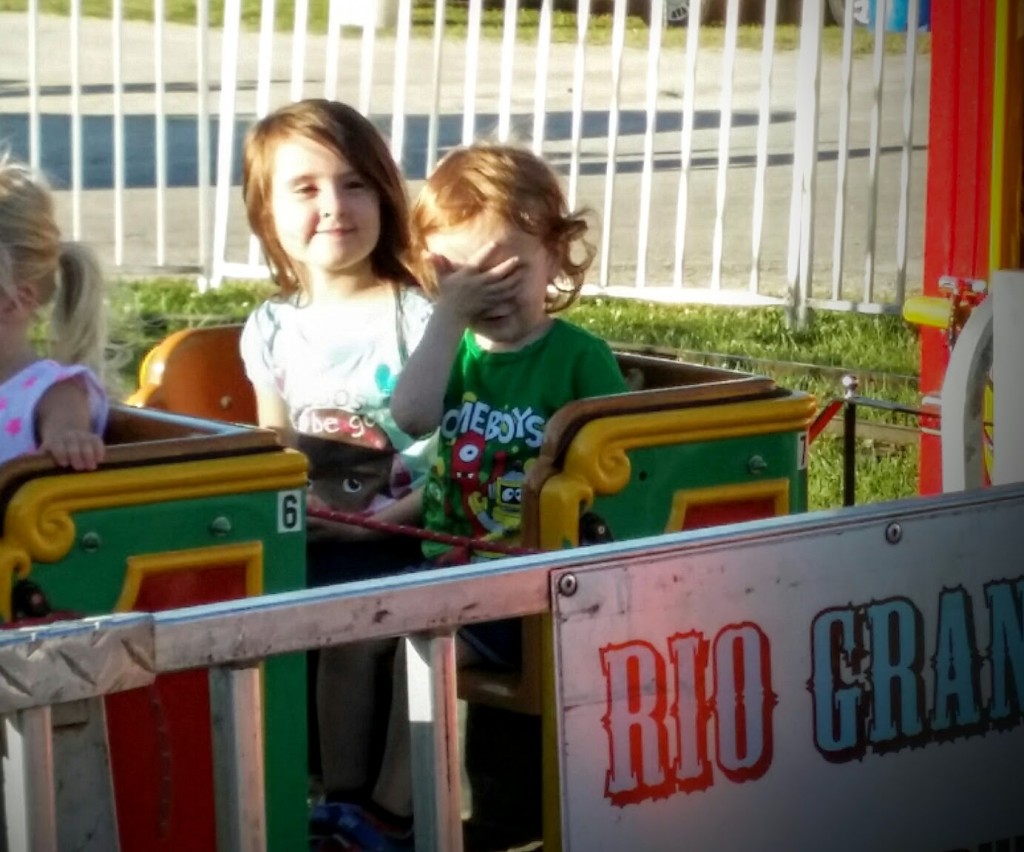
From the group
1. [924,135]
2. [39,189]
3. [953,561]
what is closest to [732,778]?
[953,561]

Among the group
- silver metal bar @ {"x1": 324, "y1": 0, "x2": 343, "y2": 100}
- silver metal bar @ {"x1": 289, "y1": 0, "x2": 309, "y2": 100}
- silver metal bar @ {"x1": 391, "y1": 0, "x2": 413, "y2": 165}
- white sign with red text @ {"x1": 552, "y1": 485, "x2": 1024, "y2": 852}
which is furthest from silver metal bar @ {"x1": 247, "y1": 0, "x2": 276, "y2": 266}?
white sign with red text @ {"x1": 552, "y1": 485, "x2": 1024, "y2": 852}

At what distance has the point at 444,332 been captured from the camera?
332cm

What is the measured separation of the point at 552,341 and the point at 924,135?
30.0 ft

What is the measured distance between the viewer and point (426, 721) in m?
1.98

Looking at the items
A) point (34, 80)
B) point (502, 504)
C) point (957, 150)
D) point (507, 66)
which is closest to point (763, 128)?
point (507, 66)

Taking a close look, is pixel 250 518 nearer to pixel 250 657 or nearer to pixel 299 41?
pixel 250 657

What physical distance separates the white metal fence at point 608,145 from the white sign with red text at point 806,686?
3.48 metres

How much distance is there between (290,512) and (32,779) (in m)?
1.22

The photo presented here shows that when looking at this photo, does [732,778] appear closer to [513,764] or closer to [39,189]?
[513,764]

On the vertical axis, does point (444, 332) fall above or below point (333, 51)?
below

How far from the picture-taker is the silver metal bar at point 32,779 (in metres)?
1.71

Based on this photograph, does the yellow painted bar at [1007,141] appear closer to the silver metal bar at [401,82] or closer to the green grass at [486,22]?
the silver metal bar at [401,82]

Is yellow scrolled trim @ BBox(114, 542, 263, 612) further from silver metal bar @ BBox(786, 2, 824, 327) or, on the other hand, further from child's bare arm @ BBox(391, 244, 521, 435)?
silver metal bar @ BBox(786, 2, 824, 327)

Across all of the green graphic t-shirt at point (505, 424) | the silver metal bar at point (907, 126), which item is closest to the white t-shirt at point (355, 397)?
the green graphic t-shirt at point (505, 424)
